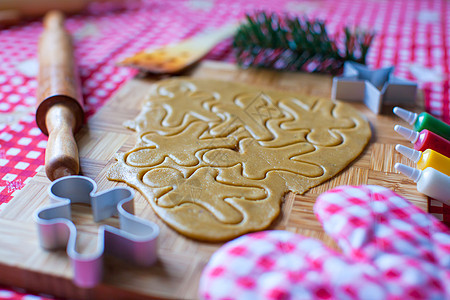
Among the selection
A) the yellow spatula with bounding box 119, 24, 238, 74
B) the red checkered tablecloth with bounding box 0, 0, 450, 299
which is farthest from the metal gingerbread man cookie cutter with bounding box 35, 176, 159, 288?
the yellow spatula with bounding box 119, 24, 238, 74

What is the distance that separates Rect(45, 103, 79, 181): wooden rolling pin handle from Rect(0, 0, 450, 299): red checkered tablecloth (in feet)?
0.26

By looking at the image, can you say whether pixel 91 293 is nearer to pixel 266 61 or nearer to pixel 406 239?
pixel 406 239

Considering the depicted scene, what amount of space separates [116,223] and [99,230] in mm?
65

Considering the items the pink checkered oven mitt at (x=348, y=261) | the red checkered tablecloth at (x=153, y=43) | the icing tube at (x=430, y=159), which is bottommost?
the red checkered tablecloth at (x=153, y=43)

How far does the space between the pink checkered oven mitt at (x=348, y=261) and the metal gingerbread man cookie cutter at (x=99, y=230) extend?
112 mm

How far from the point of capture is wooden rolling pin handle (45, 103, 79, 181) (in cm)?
90

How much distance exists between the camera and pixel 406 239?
0.72 metres

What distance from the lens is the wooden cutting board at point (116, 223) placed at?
0.71m

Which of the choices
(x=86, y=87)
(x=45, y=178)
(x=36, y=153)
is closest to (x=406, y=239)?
(x=45, y=178)

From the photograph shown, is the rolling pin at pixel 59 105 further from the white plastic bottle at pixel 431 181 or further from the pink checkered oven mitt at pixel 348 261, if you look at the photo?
the white plastic bottle at pixel 431 181

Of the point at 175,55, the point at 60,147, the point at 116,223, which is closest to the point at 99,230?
the point at 116,223

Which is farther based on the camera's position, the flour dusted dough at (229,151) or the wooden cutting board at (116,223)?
the flour dusted dough at (229,151)

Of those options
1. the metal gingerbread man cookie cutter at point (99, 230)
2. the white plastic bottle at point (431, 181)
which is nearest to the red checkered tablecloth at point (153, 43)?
the white plastic bottle at point (431, 181)

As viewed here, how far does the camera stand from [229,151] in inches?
40.1
